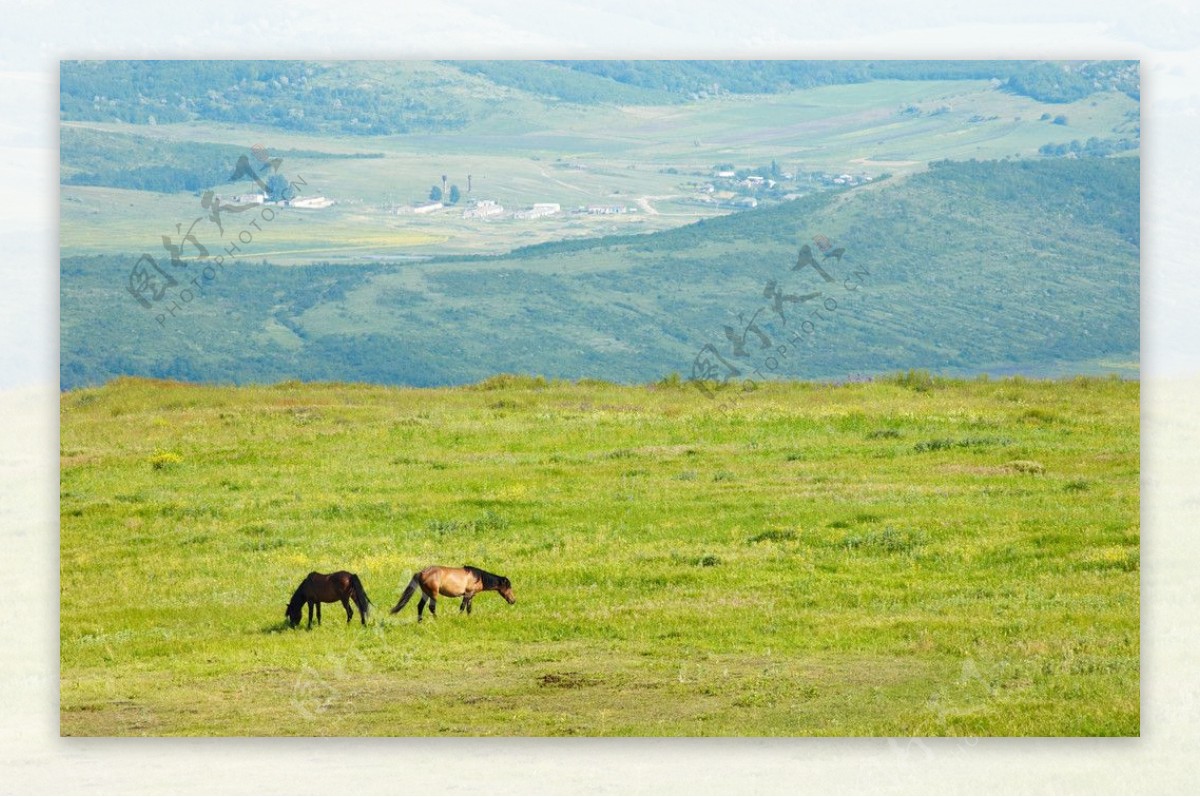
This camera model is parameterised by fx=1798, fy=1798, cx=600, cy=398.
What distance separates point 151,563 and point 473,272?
3519 mm

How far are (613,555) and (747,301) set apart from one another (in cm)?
244

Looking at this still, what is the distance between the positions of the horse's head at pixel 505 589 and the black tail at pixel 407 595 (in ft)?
2.11

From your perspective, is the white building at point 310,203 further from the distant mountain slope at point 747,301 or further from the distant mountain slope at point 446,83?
the distant mountain slope at point 446,83

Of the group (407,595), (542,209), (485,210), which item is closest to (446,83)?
(485,210)

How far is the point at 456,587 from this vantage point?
547 inches

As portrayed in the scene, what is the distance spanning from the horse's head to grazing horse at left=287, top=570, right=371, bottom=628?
103cm

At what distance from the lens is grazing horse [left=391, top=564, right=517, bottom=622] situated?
45.5ft

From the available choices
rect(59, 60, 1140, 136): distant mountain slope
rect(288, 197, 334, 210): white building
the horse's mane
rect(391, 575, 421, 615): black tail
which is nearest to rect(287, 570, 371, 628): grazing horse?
rect(391, 575, 421, 615): black tail

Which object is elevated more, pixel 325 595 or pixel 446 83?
pixel 446 83

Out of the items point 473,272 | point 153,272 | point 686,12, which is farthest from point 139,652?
point 686,12

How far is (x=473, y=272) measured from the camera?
15016 mm

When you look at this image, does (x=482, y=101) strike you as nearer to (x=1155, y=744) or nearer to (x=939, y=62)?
(x=939, y=62)

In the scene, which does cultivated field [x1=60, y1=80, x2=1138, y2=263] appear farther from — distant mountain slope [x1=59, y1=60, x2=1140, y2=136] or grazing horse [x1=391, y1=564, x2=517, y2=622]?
grazing horse [x1=391, y1=564, x2=517, y2=622]

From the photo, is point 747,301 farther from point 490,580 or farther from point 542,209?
point 490,580
